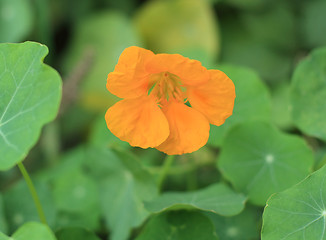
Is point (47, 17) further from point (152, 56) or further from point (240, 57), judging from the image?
point (152, 56)

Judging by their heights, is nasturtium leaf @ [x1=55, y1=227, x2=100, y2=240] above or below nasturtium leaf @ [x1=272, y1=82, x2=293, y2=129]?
above

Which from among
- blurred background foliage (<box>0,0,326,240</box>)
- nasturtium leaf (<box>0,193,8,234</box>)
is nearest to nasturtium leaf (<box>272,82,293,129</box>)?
blurred background foliage (<box>0,0,326,240</box>)

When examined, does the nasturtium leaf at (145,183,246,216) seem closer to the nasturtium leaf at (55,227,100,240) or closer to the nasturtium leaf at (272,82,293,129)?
the nasturtium leaf at (55,227,100,240)

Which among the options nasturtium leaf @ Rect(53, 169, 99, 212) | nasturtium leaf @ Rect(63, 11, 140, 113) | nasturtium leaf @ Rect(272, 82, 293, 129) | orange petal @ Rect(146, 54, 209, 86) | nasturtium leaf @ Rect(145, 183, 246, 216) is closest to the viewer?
orange petal @ Rect(146, 54, 209, 86)

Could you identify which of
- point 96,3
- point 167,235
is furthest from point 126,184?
point 96,3

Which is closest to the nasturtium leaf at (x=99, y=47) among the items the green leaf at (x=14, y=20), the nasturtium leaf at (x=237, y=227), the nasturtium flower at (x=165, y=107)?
the green leaf at (x=14, y=20)

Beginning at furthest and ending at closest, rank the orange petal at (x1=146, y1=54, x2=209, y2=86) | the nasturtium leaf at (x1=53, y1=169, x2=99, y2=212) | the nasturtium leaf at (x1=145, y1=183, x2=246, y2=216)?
the nasturtium leaf at (x1=53, y1=169, x2=99, y2=212) → the nasturtium leaf at (x1=145, y1=183, x2=246, y2=216) → the orange petal at (x1=146, y1=54, x2=209, y2=86)

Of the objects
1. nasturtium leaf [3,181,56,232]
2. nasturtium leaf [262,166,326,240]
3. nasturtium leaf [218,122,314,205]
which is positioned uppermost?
nasturtium leaf [262,166,326,240]

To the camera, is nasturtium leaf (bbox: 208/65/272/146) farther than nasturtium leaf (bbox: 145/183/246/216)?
Yes
